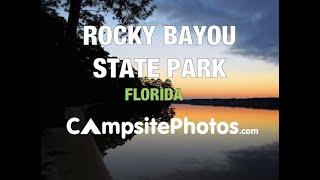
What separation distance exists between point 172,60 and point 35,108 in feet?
17.4

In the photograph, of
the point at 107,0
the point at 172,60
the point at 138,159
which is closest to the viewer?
the point at 172,60

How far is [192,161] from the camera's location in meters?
16.1

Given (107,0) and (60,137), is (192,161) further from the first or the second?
(107,0)

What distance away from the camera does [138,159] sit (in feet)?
52.6

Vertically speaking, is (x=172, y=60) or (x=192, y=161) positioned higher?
(x=172, y=60)

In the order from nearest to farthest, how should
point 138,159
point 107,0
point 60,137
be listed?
point 60,137
point 138,159
point 107,0

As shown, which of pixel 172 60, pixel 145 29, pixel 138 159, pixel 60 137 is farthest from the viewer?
pixel 138 159
